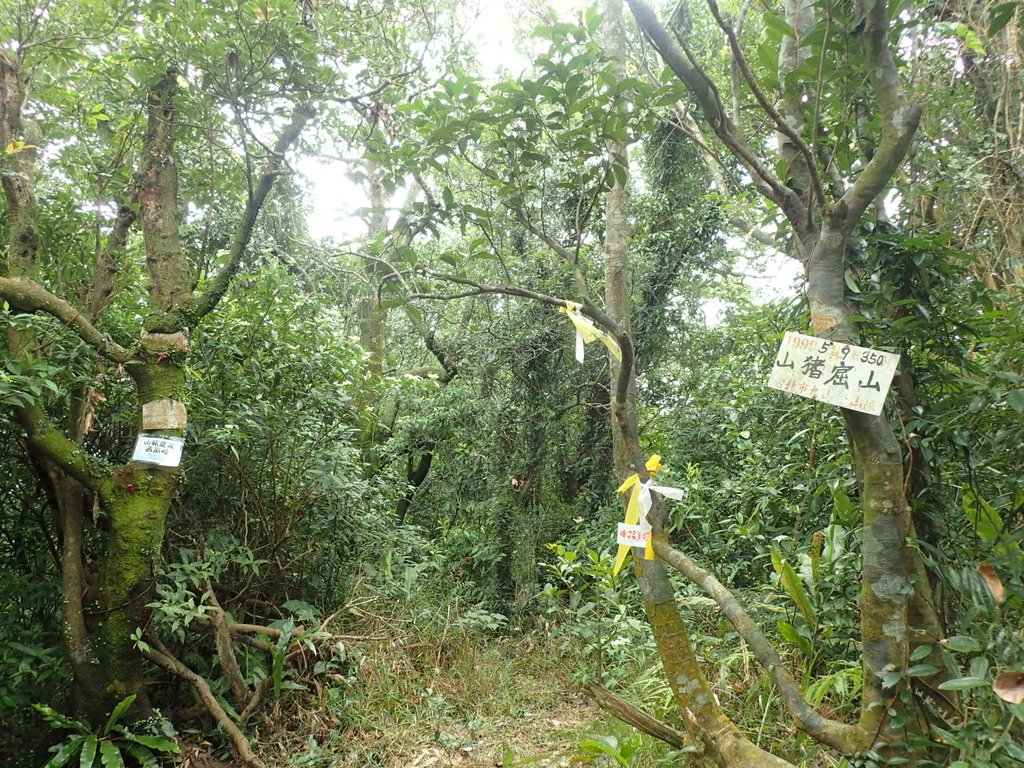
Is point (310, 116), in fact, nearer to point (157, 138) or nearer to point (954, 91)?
point (157, 138)

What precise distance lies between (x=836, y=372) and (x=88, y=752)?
124 inches

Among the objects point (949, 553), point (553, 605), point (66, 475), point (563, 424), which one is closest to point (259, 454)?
point (66, 475)

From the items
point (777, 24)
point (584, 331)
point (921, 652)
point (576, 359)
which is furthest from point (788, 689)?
point (576, 359)

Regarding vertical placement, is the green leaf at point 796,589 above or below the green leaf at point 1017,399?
below

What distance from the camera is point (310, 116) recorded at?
3.28 m

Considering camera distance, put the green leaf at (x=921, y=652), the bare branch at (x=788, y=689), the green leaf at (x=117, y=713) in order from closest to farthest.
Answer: the green leaf at (x=921, y=652) < the bare branch at (x=788, y=689) < the green leaf at (x=117, y=713)

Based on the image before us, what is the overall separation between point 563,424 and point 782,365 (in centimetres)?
405

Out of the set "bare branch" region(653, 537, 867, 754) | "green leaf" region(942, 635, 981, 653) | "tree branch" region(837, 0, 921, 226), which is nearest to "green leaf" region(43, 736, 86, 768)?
"bare branch" region(653, 537, 867, 754)

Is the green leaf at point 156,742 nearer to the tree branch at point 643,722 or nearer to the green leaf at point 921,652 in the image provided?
the tree branch at point 643,722

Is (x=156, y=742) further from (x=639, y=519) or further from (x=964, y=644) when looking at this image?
(x=964, y=644)

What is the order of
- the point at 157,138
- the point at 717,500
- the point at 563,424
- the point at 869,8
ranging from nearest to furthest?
the point at 869,8, the point at 157,138, the point at 717,500, the point at 563,424

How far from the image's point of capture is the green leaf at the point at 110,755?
2.37m

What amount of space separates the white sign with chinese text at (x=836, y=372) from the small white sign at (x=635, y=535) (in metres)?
0.69

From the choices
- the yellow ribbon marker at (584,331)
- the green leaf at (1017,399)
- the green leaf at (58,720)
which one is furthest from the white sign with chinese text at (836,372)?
the green leaf at (58,720)
